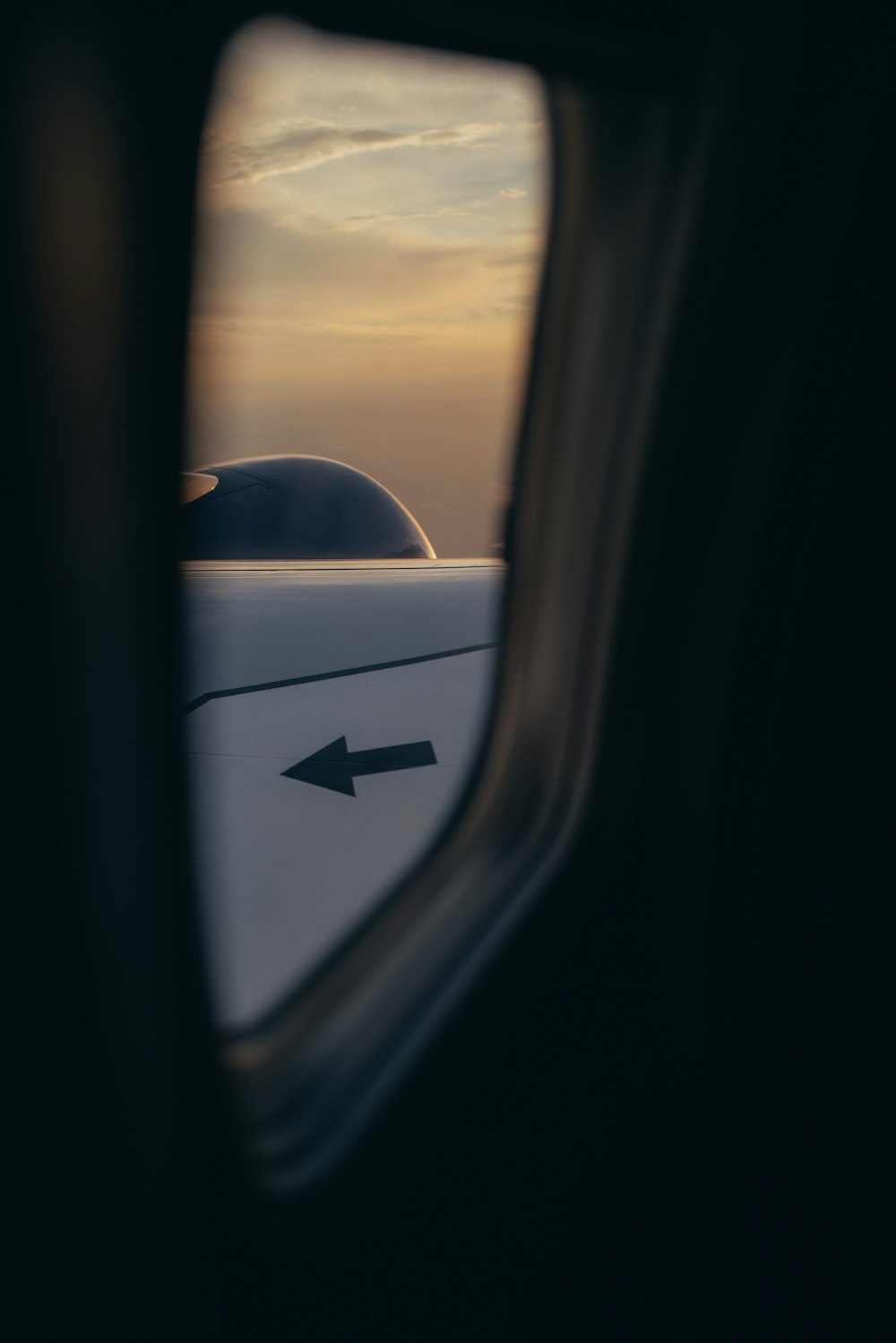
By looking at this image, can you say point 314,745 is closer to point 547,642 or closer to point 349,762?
point 349,762

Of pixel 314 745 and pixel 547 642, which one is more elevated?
pixel 547 642

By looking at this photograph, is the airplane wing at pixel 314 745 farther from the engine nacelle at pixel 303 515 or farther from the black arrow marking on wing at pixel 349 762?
the engine nacelle at pixel 303 515

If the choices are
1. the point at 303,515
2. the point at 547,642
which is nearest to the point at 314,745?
the point at 547,642

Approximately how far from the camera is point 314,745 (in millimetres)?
3529

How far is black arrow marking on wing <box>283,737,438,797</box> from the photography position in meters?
3.22

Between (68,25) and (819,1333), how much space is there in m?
1.66

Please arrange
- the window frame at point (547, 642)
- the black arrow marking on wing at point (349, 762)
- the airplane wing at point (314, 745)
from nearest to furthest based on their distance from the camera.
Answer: the window frame at point (547, 642) < the airplane wing at point (314, 745) < the black arrow marking on wing at point (349, 762)

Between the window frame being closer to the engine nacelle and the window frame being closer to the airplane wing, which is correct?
the airplane wing

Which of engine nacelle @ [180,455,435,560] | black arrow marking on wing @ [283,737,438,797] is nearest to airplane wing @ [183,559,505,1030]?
black arrow marking on wing @ [283,737,438,797]

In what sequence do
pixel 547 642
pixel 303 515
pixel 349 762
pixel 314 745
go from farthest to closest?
1. pixel 303 515
2. pixel 314 745
3. pixel 349 762
4. pixel 547 642

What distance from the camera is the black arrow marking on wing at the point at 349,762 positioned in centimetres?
322

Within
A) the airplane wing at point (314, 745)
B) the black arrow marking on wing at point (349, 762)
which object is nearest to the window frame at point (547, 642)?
the airplane wing at point (314, 745)

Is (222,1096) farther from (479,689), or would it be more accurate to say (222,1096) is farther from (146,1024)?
(479,689)

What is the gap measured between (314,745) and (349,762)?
222mm
